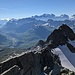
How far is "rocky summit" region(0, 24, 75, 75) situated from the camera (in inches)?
1226

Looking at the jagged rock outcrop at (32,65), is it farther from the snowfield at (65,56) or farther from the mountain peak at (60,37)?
the mountain peak at (60,37)

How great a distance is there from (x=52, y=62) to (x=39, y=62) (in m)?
4.13

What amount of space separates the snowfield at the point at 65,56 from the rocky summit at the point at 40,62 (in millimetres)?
1540

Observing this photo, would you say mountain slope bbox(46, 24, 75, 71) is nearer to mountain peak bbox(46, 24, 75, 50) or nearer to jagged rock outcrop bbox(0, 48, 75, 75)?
mountain peak bbox(46, 24, 75, 50)

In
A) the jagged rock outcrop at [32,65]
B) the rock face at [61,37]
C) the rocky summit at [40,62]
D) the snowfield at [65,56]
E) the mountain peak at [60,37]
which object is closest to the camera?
the jagged rock outcrop at [32,65]

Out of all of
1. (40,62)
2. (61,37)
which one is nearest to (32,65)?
(40,62)

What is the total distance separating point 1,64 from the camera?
100 ft

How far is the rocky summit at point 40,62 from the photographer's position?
3113 cm

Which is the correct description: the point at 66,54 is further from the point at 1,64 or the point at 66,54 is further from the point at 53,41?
the point at 1,64

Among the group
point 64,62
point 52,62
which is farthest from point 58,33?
point 52,62

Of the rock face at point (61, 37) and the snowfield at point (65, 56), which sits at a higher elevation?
the rock face at point (61, 37)

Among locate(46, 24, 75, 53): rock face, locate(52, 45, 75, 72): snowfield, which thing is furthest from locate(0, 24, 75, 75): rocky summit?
locate(52, 45, 75, 72): snowfield

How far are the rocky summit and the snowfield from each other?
1.54 metres

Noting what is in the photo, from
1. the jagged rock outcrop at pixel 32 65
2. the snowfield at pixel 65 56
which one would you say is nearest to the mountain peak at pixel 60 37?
the snowfield at pixel 65 56
